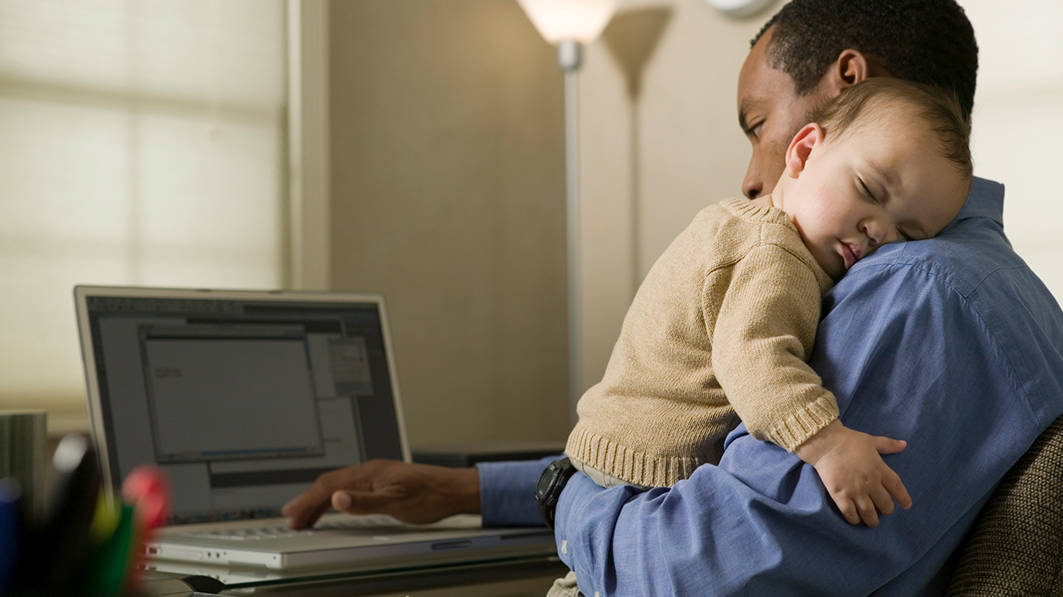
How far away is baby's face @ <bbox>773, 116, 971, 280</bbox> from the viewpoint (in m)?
0.92

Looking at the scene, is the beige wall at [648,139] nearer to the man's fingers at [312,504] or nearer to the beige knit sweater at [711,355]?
the man's fingers at [312,504]

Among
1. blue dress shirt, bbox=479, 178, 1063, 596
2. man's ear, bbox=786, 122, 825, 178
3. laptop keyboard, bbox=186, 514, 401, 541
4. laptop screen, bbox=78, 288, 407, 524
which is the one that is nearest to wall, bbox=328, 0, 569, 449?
laptop screen, bbox=78, 288, 407, 524

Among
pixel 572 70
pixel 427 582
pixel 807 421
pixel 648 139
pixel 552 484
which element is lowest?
pixel 427 582

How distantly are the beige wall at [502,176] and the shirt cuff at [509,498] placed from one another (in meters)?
1.08

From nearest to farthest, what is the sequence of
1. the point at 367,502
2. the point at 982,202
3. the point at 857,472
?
the point at 857,472 < the point at 982,202 < the point at 367,502

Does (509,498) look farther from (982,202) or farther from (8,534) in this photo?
(8,534)

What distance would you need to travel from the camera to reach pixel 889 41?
123cm

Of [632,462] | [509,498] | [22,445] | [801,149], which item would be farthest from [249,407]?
[801,149]

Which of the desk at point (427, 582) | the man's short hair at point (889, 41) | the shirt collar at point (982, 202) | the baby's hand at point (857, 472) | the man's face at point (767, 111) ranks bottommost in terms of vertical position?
the desk at point (427, 582)

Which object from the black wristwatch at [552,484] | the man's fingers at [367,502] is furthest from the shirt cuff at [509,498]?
the black wristwatch at [552,484]

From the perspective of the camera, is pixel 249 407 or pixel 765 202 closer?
pixel 765 202

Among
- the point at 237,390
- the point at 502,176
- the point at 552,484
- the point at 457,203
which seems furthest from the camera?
the point at 502,176

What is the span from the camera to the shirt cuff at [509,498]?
1.53 meters

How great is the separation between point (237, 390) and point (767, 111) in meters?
0.93
